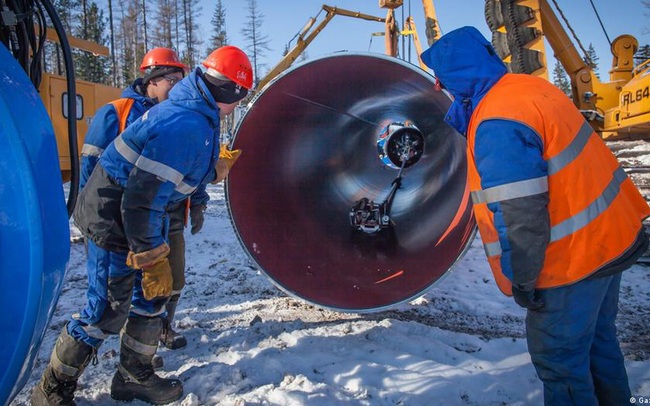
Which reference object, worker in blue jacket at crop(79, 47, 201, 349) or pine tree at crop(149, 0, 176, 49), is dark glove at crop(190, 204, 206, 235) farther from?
pine tree at crop(149, 0, 176, 49)

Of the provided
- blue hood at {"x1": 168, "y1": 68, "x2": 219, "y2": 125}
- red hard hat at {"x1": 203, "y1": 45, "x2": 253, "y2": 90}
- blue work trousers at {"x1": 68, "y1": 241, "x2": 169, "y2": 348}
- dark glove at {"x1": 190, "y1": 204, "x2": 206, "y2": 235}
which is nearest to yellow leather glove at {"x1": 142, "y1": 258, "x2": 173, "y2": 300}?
blue work trousers at {"x1": 68, "y1": 241, "x2": 169, "y2": 348}

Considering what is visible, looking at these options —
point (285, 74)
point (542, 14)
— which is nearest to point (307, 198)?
point (285, 74)

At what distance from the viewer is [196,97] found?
2.36 meters

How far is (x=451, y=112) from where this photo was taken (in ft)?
7.44

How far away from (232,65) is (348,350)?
2.00 meters

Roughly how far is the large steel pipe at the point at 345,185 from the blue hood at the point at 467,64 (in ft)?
2.80

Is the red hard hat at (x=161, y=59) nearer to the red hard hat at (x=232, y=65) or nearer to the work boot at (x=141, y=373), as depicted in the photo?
the red hard hat at (x=232, y=65)

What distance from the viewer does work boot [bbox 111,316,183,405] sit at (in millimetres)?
2508

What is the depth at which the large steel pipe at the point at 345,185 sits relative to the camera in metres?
3.39

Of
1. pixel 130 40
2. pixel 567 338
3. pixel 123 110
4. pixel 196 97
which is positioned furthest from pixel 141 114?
pixel 130 40

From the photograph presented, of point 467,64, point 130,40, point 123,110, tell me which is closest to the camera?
point 467,64

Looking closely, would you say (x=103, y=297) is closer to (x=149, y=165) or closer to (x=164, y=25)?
(x=149, y=165)

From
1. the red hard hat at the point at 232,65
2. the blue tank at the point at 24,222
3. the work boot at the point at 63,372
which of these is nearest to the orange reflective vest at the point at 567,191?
the red hard hat at the point at 232,65

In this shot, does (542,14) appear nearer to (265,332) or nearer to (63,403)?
(265,332)
